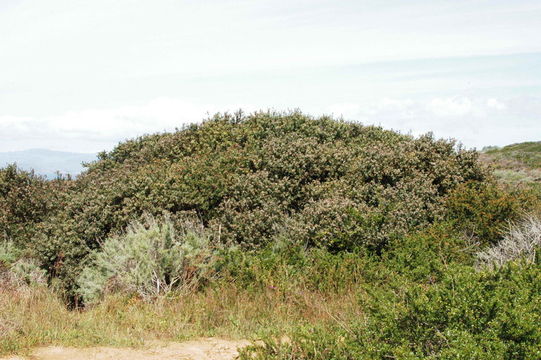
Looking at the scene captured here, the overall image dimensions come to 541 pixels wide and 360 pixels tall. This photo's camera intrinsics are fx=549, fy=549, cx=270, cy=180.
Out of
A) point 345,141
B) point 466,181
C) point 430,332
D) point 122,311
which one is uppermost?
point 345,141

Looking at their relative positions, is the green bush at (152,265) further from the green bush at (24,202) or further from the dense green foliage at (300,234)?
the green bush at (24,202)

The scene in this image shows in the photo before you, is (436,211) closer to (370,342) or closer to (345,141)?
(345,141)

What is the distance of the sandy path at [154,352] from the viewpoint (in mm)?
7129

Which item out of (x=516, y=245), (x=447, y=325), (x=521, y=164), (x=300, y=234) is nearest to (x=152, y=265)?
(x=300, y=234)

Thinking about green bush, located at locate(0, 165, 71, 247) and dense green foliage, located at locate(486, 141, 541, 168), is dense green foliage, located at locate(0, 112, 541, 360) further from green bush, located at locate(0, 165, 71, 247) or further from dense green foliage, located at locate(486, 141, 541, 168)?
dense green foliage, located at locate(486, 141, 541, 168)

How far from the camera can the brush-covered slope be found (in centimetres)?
A: 1143

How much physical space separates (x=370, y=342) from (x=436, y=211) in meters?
6.84

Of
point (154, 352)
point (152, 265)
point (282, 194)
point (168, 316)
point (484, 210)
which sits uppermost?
point (282, 194)

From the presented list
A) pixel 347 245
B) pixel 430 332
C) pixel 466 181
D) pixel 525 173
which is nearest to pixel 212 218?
pixel 347 245

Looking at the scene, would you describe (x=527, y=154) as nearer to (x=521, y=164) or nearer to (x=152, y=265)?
(x=521, y=164)

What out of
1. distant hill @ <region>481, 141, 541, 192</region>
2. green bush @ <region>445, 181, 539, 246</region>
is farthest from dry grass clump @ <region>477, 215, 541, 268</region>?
distant hill @ <region>481, 141, 541, 192</region>

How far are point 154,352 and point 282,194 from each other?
5.88 meters

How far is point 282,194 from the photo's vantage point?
1253 centimetres

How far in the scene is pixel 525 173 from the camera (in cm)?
3108
